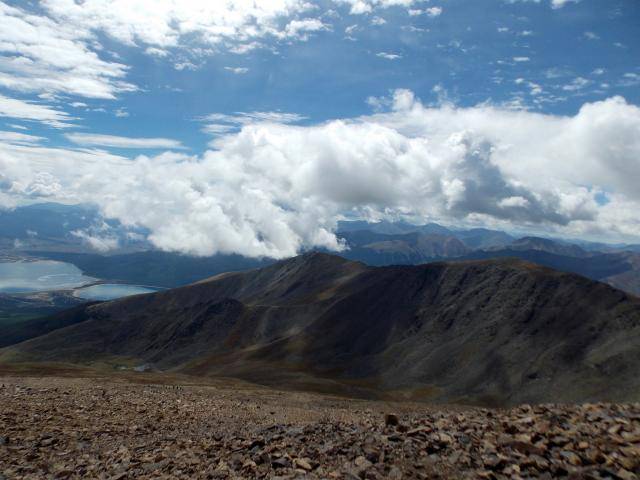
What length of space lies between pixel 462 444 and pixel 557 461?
107 inches

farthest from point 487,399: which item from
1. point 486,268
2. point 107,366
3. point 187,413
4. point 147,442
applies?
point 107,366

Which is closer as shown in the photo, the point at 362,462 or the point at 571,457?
the point at 571,457

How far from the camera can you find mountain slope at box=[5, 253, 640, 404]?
110m

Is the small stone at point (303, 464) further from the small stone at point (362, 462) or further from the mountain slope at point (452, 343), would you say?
the mountain slope at point (452, 343)

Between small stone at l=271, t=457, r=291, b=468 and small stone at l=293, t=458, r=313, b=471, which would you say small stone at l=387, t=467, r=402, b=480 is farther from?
small stone at l=271, t=457, r=291, b=468

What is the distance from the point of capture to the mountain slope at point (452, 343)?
11044cm

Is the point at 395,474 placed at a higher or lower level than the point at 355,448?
higher

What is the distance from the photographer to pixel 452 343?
140m

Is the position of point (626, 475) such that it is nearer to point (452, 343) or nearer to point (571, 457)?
point (571, 457)

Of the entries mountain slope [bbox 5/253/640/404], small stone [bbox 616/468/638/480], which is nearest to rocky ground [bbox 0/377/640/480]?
small stone [bbox 616/468/638/480]

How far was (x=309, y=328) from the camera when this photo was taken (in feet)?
582

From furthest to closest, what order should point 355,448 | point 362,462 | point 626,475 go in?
point 355,448
point 362,462
point 626,475

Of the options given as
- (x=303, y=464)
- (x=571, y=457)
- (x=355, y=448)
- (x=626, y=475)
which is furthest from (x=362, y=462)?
(x=626, y=475)

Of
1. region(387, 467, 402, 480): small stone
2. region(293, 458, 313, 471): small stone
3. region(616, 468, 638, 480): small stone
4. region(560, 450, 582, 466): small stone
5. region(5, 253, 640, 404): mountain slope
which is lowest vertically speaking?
region(5, 253, 640, 404): mountain slope
